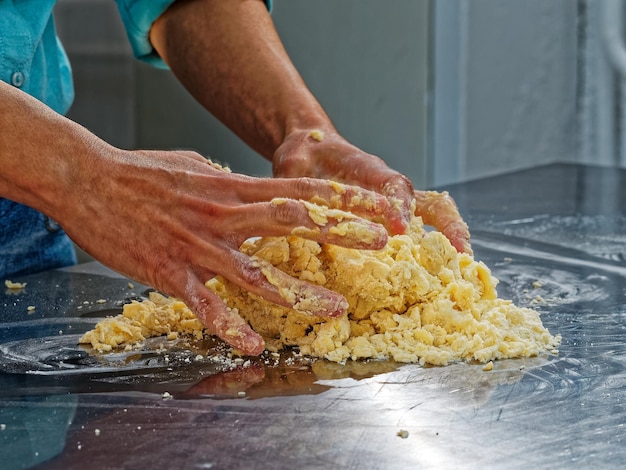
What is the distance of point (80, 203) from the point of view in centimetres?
103

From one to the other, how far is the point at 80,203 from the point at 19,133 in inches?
4.3

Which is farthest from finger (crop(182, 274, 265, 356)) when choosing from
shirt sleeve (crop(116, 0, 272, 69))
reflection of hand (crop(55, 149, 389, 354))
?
shirt sleeve (crop(116, 0, 272, 69))

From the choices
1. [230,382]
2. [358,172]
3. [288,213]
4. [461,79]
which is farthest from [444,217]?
[461,79]

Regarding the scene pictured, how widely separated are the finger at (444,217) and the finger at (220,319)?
42 cm

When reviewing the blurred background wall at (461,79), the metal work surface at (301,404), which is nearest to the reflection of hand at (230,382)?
the metal work surface at (301,404)

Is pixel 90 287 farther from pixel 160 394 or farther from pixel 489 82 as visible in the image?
pixel 489 82

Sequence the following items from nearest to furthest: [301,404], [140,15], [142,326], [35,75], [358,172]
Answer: [301,404], [142,326], [358,172], [35,75], [140,15]

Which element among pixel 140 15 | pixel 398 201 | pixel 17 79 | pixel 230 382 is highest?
pixel 140 15

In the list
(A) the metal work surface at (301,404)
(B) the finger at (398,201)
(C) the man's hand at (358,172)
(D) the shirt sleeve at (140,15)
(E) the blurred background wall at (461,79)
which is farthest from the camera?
(E) the blurred background wall at (461,79)

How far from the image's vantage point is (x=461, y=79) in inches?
132

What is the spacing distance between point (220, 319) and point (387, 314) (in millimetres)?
212

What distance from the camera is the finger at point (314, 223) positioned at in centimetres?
98

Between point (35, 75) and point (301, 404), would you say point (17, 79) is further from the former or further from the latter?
point (301, 404)

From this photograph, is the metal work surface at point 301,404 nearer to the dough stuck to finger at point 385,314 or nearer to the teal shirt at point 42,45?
the dough stuck to finger at point 385,314
